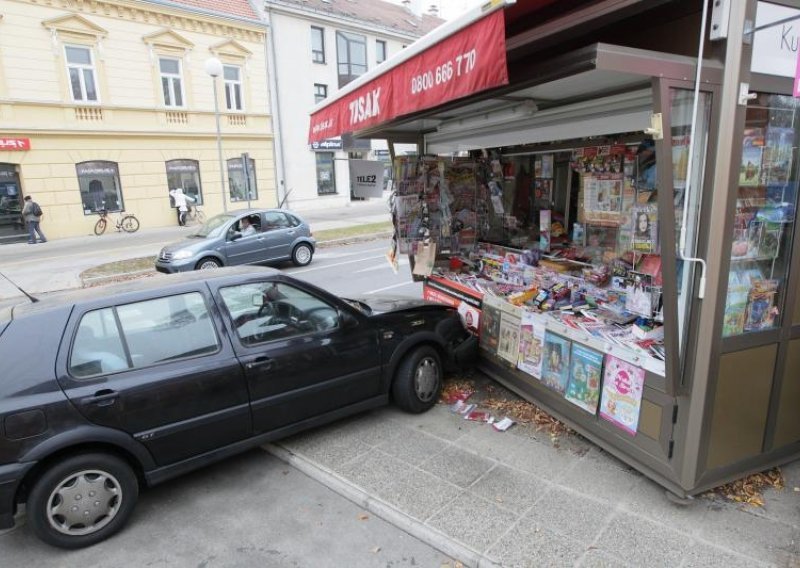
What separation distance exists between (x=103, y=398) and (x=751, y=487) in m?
4.07

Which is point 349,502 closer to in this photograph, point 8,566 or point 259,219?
point 8,566

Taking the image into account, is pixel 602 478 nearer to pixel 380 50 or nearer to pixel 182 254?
pixel 182 254

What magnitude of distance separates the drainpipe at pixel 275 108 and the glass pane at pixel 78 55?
708cm

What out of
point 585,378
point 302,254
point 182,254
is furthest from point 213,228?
point 585,378

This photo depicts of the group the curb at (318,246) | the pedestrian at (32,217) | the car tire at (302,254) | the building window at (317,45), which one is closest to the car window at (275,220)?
the car tire at (302,254)

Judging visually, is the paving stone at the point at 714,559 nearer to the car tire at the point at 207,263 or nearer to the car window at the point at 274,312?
the car window at the point at 274,312

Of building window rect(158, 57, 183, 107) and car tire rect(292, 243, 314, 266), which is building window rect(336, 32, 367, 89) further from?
car tire rect(292, 243, 314, 266)

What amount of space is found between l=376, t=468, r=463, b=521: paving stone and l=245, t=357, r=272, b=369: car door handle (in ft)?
3.81

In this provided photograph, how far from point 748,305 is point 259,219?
1032cm

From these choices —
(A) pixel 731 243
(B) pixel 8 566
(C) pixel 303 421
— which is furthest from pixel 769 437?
(B) pixel 8 566

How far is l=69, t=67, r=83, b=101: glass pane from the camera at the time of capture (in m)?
17.4

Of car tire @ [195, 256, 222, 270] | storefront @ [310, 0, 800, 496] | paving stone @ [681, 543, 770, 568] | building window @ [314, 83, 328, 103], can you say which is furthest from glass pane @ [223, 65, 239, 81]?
paving stone @ [681, 543, 770, 568]

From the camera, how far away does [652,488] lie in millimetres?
3273

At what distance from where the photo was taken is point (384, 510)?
10.5 ft
